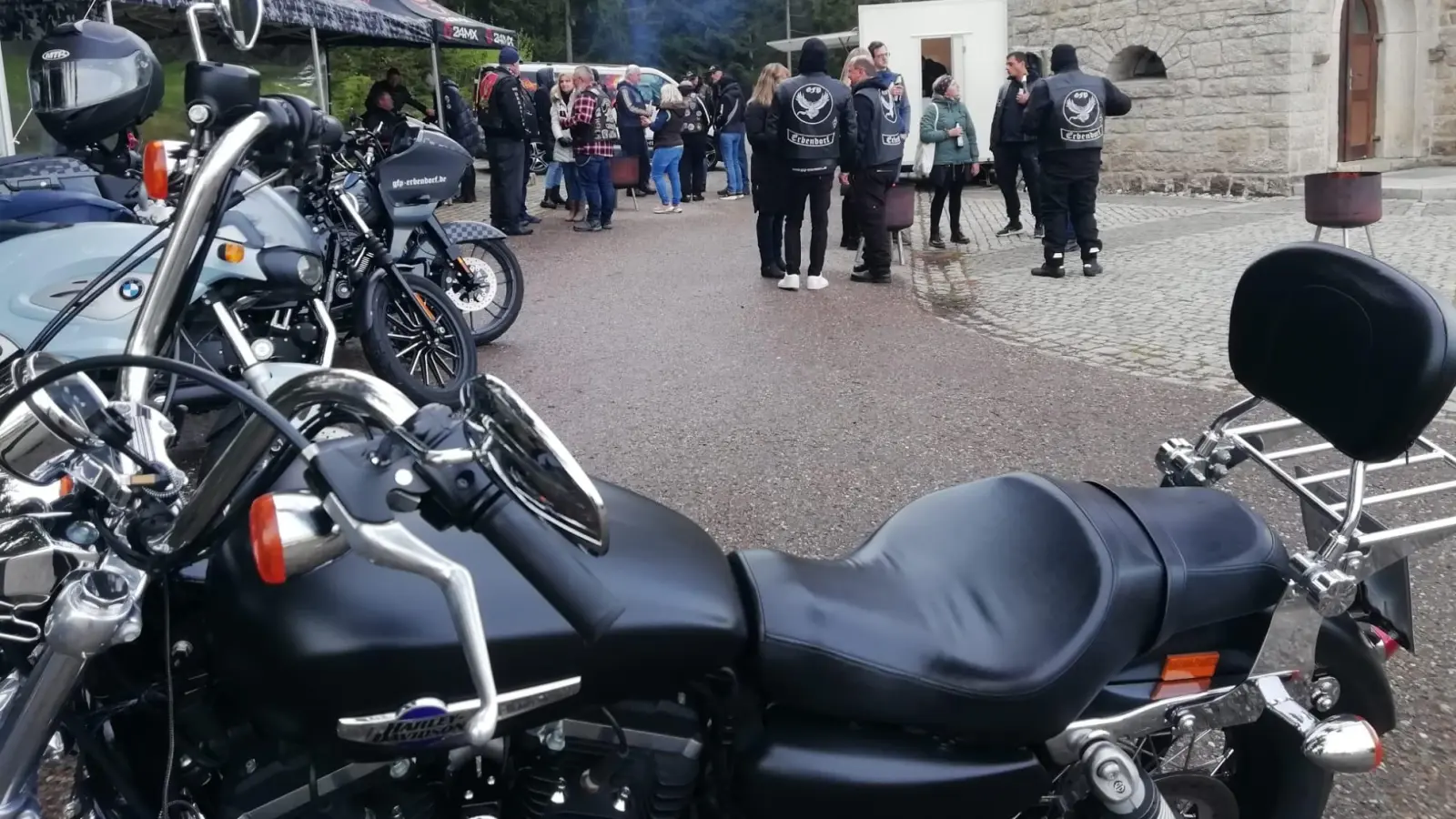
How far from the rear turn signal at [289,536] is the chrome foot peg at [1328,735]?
1.53 metres

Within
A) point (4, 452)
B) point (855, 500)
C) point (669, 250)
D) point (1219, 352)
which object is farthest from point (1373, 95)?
point (4, 452)

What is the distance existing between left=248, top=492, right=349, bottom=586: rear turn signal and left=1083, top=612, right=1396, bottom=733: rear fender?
49.3 inches

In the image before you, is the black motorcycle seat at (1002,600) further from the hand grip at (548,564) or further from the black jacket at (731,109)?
the black jacket at (731,109)

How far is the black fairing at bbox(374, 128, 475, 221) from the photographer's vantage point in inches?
258

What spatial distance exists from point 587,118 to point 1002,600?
12.2 metres

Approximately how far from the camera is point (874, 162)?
31.9 feet

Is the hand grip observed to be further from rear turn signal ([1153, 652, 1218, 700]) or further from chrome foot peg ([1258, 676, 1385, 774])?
chrome foot peg ([1258, 676, 1385, 774])

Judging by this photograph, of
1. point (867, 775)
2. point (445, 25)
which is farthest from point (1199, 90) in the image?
point (867, 775)

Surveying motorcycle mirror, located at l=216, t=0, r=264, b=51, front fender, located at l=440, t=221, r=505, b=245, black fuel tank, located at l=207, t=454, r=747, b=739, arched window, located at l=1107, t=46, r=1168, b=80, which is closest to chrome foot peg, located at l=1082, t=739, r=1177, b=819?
black fuel tank, located at l=207, t=454, r=747, b=739

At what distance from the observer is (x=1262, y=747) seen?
7.52 feet

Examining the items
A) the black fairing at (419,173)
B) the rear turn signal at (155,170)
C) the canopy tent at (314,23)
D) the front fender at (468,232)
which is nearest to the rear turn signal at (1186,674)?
the rear turn signal at (155,170)

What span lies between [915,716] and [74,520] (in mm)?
1130

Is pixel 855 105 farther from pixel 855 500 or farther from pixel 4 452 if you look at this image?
pixel 4 452

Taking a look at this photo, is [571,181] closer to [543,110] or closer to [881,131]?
[543,110]
